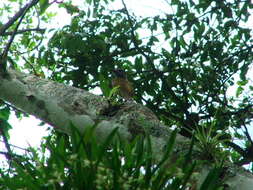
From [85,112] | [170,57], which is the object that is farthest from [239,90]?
[85,112]

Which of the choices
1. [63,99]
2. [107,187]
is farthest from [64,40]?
[107,187]

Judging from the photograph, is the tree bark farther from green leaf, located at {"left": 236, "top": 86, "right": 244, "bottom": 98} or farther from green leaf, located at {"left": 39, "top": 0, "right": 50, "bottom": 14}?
green leaf, located at {"left": 236, "top": 86, "right": 244, "bottom": 98}

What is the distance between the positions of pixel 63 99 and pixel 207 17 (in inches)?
84.2

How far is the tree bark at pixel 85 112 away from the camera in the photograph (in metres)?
1.37

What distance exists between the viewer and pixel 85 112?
1.57 m

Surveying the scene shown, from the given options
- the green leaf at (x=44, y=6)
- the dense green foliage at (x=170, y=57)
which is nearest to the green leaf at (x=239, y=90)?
the dense green foliage at (x=170, y=57)

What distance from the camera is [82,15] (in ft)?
11.1

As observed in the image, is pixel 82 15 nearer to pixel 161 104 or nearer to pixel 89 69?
pixel 89 69

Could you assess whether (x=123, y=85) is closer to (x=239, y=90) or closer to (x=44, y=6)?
(x=44, y=6)

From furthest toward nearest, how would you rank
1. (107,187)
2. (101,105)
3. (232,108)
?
(232,108), (101,105), (107,187)

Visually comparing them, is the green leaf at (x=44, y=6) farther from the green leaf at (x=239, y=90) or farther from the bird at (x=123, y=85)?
the green leaf at (x=239, y=90)

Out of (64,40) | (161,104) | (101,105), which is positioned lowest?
(101,105)

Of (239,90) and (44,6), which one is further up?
(239,90)

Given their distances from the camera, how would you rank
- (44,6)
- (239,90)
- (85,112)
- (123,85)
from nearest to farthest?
(85,112) → (44,6) → (123,85) → (239,90)
